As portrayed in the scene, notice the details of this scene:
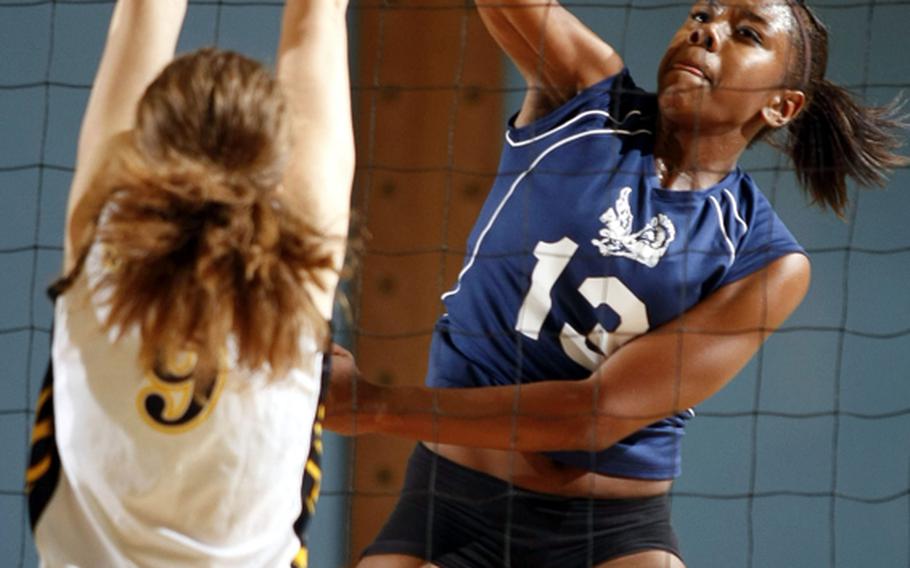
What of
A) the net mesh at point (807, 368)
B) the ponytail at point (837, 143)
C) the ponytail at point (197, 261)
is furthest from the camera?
the net mesh at point (807, 368)

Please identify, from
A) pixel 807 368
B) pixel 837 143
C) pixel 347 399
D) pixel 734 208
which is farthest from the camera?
pixel 807 368

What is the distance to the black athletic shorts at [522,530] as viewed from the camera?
1.67 metres

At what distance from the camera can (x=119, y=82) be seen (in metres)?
1.08

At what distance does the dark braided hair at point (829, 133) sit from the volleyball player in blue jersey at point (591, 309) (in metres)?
0.05

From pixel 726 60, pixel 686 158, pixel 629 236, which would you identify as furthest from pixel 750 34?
pixel 629 236

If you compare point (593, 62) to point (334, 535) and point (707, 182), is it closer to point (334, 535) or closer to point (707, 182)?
point (707, 182)

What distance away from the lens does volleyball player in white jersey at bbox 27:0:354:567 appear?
3.18 feet

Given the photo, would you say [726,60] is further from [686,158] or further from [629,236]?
[629,236]

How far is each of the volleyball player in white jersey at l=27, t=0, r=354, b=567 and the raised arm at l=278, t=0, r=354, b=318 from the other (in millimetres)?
16

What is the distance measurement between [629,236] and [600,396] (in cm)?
20

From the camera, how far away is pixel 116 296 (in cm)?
97

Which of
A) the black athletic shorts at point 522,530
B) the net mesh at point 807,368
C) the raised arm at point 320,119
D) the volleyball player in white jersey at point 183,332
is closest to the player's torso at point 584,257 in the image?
the black athletic shorts at point 522,530

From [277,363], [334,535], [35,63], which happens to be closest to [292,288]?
[277,363]

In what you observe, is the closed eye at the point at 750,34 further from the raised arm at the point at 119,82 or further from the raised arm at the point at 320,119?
the raised arm at the point at 119,82
